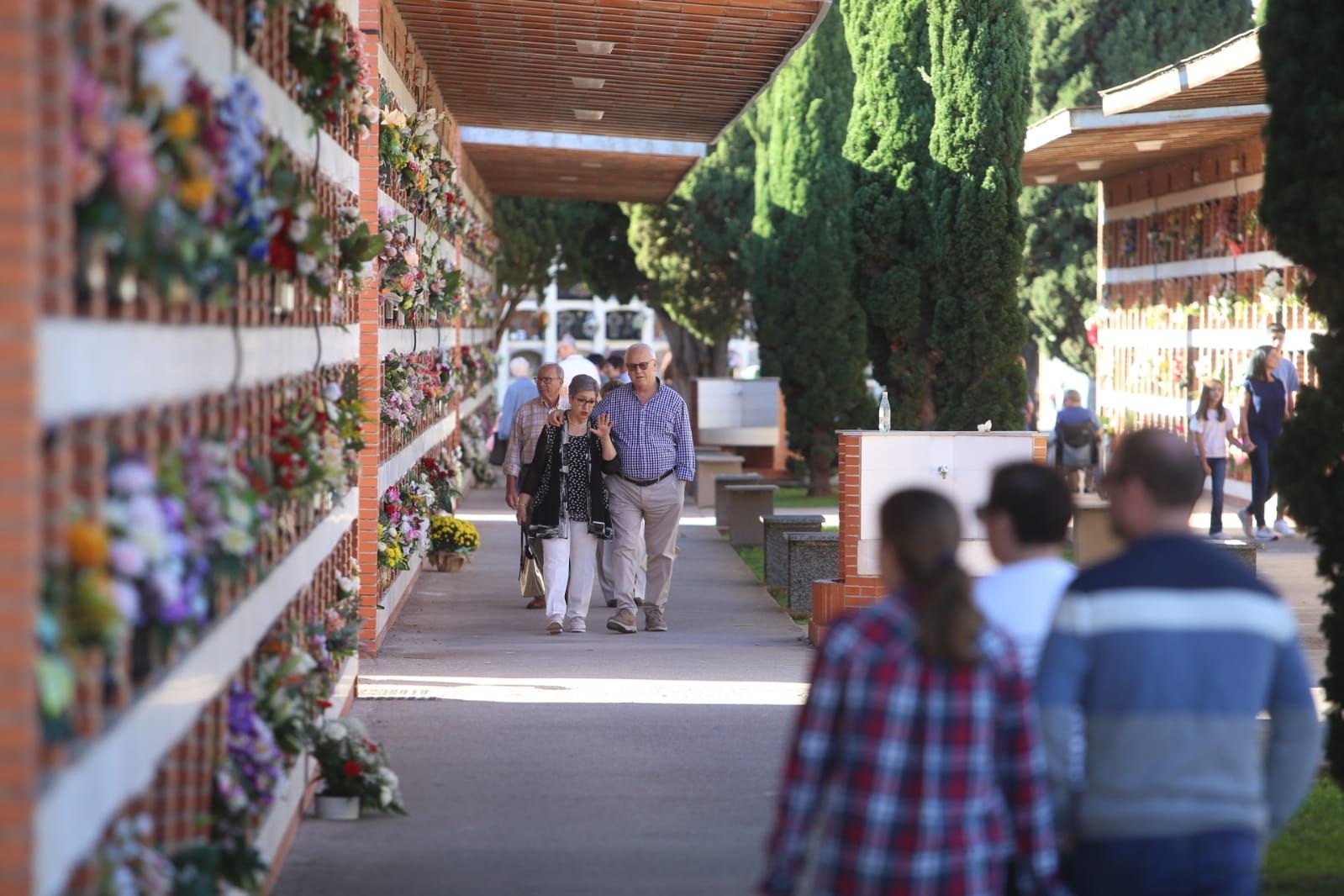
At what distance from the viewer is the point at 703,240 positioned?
32.2 metres

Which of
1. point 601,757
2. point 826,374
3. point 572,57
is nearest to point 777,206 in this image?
point 826,374

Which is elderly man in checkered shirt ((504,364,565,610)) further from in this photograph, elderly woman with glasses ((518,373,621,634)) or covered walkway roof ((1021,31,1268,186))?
covered walkway roof ((1021,31,1268,186))

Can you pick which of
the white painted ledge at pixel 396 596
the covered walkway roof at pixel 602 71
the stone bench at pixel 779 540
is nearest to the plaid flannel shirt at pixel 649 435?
the white painted ledge at pixel 396 596

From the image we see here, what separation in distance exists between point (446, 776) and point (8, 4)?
18.1 feet

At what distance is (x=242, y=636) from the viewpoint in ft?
18.1

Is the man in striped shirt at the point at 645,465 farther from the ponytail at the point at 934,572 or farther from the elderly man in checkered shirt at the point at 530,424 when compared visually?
the ponytail at the point at 934,572

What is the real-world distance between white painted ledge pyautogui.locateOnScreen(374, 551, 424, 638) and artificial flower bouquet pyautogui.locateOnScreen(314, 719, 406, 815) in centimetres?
409

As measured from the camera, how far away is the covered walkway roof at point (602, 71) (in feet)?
41.1

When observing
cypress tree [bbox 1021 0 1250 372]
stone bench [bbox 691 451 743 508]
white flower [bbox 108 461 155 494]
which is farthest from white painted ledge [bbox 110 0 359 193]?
cypress tree [bbox 1021 0 1250 372]

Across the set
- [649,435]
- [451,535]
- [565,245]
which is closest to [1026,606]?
[649,435]

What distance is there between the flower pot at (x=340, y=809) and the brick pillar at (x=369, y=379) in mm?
3328

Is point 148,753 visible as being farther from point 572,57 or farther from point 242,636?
point 572,57

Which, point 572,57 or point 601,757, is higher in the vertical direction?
point 572,57

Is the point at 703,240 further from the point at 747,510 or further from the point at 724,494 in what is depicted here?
the point at 747,510
